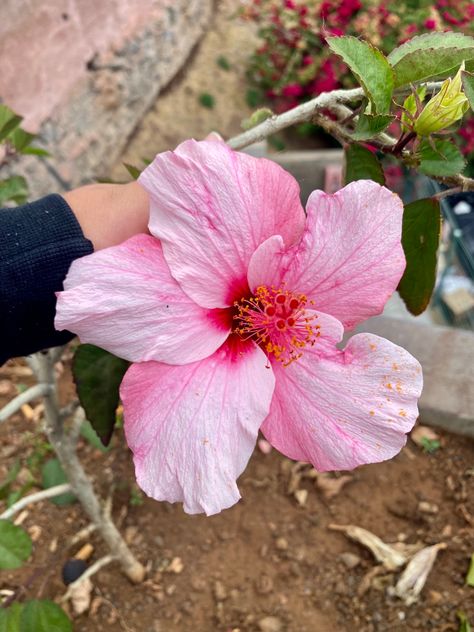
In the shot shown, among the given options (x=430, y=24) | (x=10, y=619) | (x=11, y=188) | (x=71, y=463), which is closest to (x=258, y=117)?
(x=11, y=188)

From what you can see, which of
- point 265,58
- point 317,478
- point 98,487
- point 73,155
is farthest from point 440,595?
point 265,58

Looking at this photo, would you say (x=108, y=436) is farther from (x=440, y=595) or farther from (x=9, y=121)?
(x=440, y=595)

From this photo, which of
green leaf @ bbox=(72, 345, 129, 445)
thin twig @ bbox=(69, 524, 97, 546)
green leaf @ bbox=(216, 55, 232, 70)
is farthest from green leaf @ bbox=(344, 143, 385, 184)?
green leaf @ bbox=(216, 55, 232, 70)

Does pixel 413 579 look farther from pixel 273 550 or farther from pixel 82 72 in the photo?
pixel 82 72

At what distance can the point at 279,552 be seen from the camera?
1526 mm

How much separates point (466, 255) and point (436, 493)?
1.28m

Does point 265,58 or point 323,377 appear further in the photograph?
point 265,58

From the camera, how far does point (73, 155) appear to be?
9.85 feet

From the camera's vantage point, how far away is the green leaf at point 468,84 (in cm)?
61

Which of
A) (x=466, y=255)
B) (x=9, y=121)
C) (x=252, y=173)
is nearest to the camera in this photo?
(x=252, y=173)

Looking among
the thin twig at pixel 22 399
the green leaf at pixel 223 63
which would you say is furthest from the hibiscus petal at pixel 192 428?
the green leaf at pixel 223 63

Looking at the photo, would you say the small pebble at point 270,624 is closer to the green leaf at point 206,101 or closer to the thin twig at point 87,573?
the thin twig at point 87,573

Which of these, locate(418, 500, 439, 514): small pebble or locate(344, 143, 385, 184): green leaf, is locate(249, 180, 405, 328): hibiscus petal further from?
locate(418, 500, 439, 514): small pebble

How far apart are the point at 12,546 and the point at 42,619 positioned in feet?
0.57
